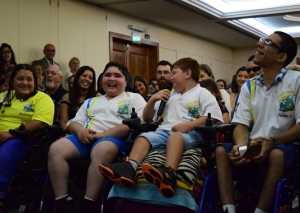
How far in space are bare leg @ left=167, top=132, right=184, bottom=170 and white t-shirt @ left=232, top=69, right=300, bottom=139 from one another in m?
0.32

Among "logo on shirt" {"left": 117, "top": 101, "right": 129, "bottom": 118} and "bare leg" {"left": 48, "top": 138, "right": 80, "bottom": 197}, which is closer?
"bare leg" {"left": 48, "top": 138, "right": 80, "bottom": 197}

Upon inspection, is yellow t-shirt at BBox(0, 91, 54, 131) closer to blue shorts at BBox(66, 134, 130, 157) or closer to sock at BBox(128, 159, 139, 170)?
blue shorts at BBox(66, 134, 130, 157)

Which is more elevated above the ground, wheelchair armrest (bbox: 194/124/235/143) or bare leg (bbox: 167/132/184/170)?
wheelchair armrest (bbox: 194/124/235/143)

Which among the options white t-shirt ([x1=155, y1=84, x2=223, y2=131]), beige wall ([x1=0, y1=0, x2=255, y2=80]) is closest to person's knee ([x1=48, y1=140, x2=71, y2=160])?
white t-shirt ([x1=155, y1=84, x2=223, y2=131])

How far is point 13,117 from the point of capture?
301 centimetres

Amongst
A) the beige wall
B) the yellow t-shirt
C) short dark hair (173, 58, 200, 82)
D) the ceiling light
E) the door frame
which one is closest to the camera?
short dark hair (173, 58, 200, 82)

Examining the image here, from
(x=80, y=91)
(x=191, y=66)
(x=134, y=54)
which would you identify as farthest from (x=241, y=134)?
(x=134, y=54)

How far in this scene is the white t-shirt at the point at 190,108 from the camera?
2.61m

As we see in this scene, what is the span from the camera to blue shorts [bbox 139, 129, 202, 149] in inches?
91.8

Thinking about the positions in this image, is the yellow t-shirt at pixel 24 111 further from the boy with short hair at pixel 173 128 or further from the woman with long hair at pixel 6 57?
the woman with long hair at pixel 6 57

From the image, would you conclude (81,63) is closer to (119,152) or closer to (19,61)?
(19,61)

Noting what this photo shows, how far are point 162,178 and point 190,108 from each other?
0.73 metres

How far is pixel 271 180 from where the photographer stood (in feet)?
6.37

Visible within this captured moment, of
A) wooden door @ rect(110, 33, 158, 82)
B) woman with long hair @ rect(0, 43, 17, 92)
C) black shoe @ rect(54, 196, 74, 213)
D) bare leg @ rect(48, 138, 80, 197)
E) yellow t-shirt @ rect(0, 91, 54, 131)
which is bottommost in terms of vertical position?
black shoe @ rect(54, 196, 74, 213)
